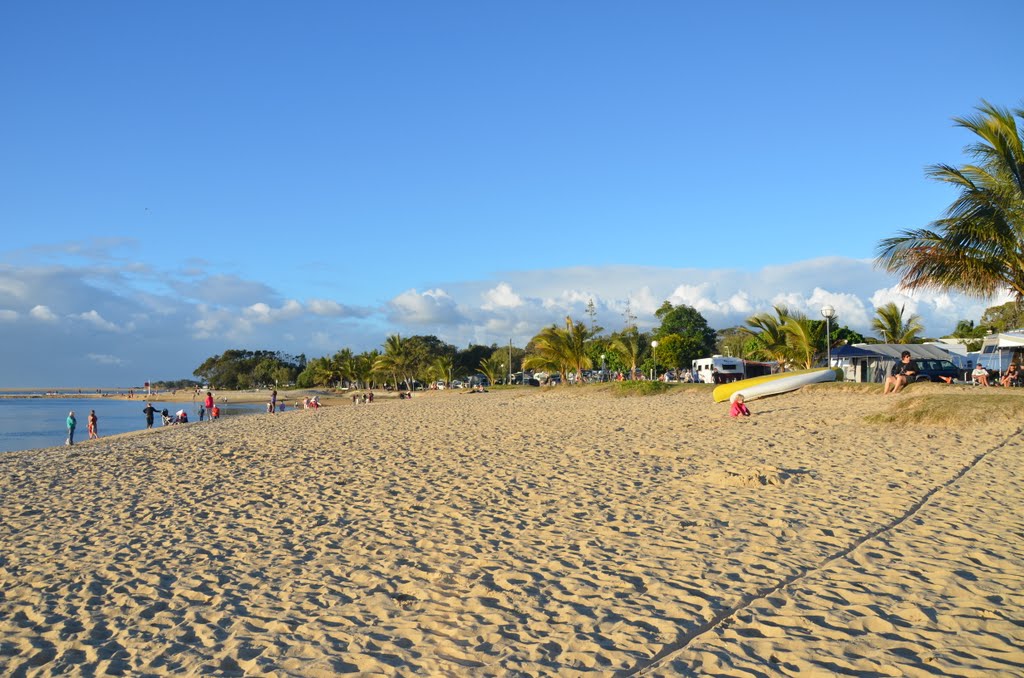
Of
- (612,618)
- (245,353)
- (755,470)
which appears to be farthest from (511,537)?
(245,353)

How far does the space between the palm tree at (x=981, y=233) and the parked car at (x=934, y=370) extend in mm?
9392

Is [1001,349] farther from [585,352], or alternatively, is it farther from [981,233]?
[585,352]

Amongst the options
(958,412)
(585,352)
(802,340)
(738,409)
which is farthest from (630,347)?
(958,412)

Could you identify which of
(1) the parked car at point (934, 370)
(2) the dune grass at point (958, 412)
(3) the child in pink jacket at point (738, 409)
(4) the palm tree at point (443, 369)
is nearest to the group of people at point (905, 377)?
(1) the parked car at point (934, 370)

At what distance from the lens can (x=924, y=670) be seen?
11.3 ft

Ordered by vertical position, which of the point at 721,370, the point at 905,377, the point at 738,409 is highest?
the point at 721,370

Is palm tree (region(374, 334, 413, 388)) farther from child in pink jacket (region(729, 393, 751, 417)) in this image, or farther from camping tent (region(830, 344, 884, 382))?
child in pink jacket (region(729, 393, 751, 417))

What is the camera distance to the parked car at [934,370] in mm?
23562

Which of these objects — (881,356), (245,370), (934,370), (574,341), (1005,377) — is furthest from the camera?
(245,370)

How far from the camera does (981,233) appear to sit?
13859 mm

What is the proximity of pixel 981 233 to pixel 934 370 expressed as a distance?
12106 mm

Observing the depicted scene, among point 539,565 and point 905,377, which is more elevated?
point 905,377

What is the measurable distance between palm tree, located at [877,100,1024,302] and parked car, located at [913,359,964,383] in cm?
939

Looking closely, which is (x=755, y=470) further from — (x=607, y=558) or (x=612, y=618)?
(x=612, y=618)
